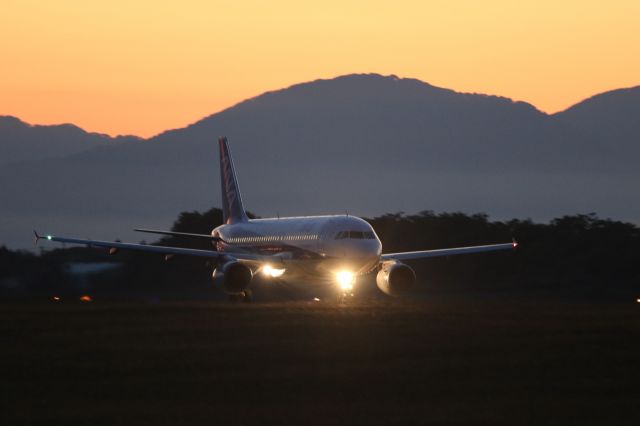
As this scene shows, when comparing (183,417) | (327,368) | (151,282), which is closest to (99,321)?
(327,368)

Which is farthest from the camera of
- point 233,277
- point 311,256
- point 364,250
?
point 311,256

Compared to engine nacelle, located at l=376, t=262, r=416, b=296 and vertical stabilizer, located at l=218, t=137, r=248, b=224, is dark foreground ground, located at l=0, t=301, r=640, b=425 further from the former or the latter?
vertical stabilizer, located at l=218, t=137, r=248, b=224

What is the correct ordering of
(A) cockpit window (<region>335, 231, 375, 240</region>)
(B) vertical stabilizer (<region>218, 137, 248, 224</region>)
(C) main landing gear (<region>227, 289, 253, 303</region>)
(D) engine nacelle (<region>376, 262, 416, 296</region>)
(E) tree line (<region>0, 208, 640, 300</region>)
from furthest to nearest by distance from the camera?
(B) vertical stabilizer (<region>218, 137, 248, 224</region>) < (E) tree line (<region>0, 208, 640, 300</region>) < (C) main landing gear (<region>227, 289, 253, 303</region>) < (D) engine nacelle (<region>376, 262, 416, 296</region>) < (A) cockpit window (<region>335, 231, 375, 240</region>)

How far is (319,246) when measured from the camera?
48469 millimetres

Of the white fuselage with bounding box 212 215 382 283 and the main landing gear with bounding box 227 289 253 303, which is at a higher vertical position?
the white fuselage with bounding box 212 215 382 283

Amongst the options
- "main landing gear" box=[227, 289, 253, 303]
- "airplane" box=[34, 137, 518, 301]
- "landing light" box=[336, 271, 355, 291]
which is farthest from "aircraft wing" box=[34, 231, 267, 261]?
"landing light" box=[336, 271, 355, 291]

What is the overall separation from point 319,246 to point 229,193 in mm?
13563

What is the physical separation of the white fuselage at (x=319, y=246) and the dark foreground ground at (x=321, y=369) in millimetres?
13111

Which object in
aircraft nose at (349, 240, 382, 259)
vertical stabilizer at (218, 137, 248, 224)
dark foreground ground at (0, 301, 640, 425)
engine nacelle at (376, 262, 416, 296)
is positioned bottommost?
dark foreground ground at (0, 301, 640, 425)

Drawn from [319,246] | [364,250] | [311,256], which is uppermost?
[319,246]

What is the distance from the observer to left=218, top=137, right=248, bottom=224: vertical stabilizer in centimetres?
5997

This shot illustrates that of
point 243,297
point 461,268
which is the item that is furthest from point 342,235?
point 461,268

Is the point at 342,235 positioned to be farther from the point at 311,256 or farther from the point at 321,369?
the point at 321,369

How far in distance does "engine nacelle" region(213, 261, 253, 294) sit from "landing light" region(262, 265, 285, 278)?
10.2 feet
